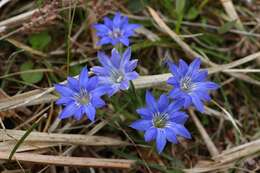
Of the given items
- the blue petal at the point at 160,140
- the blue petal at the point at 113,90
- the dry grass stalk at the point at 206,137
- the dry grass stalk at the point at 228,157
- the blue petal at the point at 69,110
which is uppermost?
the blue petal at the point at 113,90

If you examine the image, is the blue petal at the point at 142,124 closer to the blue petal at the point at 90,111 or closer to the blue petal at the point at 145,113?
the blue petal at the point at 145,113

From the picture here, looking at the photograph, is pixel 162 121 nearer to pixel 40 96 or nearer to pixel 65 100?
pixel 65 100

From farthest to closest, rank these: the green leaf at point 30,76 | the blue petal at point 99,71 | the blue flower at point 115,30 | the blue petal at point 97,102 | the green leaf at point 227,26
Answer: the green leaf at point 227,26, the green leaf at point 30,76, the blue flower at point 115,30, the blue petal at point 99,71, the blue petal at point 97,102

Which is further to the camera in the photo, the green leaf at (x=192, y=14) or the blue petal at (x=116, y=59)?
the green leaf at (x=192, y=14)

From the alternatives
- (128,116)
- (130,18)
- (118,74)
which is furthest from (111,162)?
(130,18)

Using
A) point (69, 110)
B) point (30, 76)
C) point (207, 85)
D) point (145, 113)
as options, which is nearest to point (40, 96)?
point (30, 76)

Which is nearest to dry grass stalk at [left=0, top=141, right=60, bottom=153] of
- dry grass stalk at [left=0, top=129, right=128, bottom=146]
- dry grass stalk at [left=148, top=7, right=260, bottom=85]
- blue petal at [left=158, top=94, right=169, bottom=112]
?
dry grass stalk at [left=0, top=129, right=128, bottom=146]

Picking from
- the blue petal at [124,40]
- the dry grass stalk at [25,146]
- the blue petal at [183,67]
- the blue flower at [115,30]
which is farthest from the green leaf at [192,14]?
the dry grass stalk at [25,146]

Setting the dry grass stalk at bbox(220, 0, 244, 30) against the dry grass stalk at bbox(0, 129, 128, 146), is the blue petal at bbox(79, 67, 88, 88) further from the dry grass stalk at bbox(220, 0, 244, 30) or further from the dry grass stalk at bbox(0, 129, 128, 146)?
the dry grass stalk at bbox(220, 0, 244, 30)
